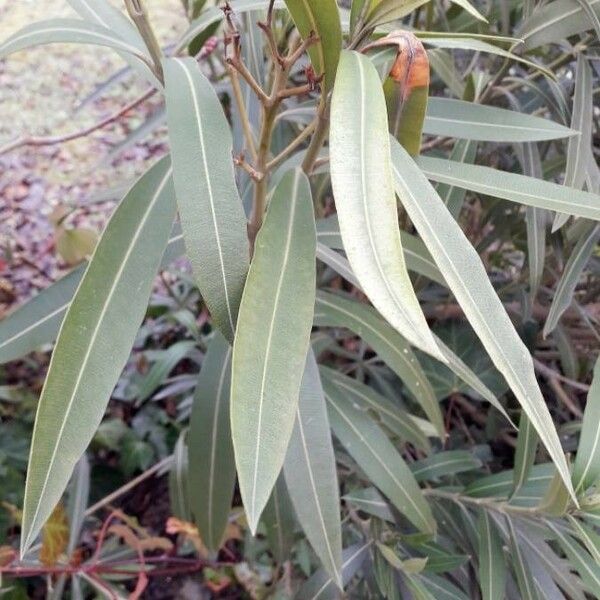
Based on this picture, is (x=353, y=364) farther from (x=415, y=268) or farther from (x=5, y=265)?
(x=5, y=265)

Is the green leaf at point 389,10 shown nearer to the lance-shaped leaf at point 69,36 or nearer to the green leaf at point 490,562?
the lance-shaped leaf at point 69,36

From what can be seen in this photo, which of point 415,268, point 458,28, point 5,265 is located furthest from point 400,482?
point 5,265

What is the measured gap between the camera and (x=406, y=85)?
471 mm

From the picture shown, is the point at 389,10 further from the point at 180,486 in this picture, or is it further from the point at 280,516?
the point at 180,486

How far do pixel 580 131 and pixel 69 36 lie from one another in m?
0.57

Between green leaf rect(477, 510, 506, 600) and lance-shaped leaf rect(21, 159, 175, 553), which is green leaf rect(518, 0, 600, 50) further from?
green leaf rect(477, 510, 506, 600)

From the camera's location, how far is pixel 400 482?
2.44ft

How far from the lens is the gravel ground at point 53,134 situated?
201 centimetres

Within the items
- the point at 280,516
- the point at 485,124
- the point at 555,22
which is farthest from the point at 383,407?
the point at 555,22

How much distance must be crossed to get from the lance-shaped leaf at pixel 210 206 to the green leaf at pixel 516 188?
0.19 metres

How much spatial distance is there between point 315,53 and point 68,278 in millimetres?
347

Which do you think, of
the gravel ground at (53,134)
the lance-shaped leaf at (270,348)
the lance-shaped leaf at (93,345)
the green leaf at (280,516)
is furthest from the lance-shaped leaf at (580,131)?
the gravel ground at (53,134)

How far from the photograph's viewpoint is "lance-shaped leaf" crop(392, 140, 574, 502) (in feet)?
1.22

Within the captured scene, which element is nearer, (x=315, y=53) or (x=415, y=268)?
(x=315, y=53)
